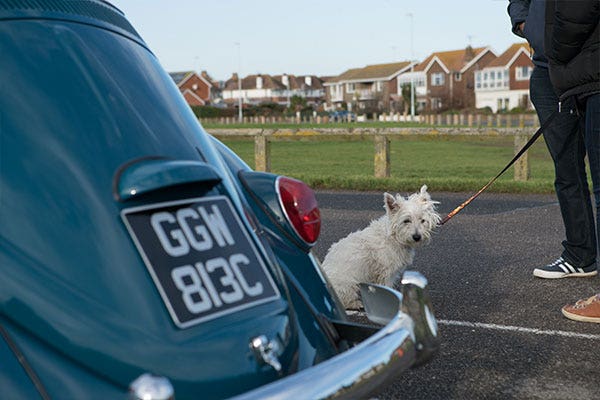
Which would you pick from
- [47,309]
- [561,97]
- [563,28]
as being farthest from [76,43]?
[561,97]

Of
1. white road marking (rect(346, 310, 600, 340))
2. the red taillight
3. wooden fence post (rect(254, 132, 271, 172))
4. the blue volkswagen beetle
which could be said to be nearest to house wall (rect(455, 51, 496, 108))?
wooden fence post (rect(254, 132, 271, 172))

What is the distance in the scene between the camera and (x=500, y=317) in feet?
18.4

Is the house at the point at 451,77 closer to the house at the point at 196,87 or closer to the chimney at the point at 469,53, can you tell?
the chimney at the point at 469,53

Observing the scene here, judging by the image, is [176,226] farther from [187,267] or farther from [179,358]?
[179,358]

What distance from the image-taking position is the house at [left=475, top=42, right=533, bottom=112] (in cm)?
11550

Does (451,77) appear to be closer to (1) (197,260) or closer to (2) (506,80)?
(2) (506,80)

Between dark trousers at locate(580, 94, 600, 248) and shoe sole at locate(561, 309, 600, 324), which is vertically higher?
dark trousers at locate(580, 94, 600, 248)

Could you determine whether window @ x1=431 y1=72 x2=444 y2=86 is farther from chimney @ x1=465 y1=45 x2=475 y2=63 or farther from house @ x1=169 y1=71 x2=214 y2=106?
house @ x1=169 y1=71 x2=214 y2=106

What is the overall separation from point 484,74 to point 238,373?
125 metres

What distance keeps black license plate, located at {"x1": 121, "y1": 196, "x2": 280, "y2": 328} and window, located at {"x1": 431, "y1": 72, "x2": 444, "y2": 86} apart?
5256 inches

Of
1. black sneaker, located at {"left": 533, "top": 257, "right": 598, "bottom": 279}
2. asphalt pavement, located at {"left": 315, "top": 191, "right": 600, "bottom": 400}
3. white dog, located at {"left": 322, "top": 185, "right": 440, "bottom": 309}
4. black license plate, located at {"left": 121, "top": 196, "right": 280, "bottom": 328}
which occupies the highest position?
black license plate, located at {"left": 121, "top": 196, "right": 280, "bottom": 328}

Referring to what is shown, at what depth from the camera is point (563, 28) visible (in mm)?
5453

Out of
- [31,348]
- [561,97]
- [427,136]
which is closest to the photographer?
[31,348]

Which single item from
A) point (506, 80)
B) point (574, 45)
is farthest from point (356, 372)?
point (506, 80)
